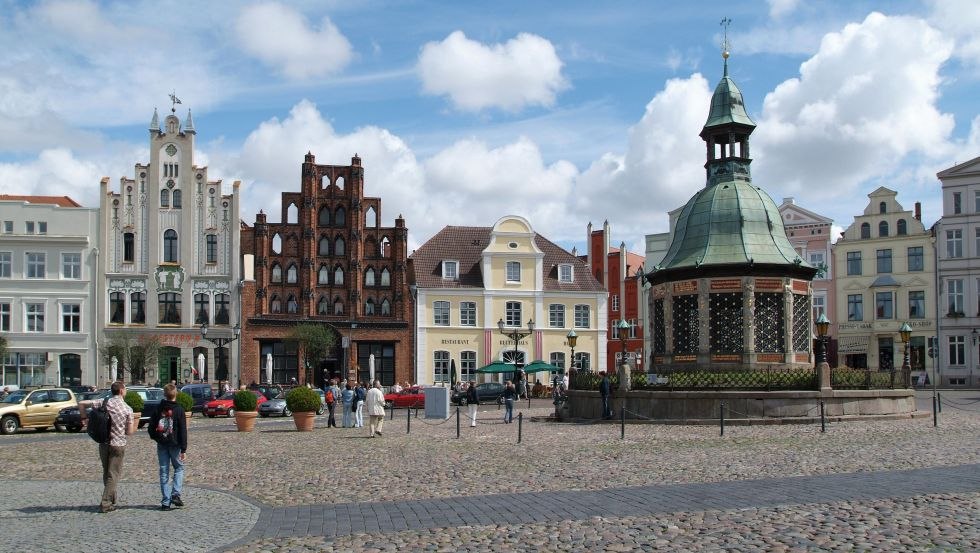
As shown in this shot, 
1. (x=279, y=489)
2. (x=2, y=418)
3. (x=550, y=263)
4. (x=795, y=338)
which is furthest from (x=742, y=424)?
(x=550, y=263)

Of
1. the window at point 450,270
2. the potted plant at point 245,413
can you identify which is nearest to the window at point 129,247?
the window at point 450,270

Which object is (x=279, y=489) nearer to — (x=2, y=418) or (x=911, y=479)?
(x=911, y=479)

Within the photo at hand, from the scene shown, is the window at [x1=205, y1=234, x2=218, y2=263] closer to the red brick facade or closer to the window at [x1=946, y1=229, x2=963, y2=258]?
the red brick facade

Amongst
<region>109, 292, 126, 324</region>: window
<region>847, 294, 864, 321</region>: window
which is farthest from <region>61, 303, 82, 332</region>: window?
<region>847, 294, 864, 321</region>: window

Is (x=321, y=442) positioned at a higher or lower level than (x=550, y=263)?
lower

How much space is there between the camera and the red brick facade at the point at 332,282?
213 feet

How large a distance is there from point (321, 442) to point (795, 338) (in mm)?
15851

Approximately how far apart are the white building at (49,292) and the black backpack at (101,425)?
174ft

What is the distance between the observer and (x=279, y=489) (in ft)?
55.0

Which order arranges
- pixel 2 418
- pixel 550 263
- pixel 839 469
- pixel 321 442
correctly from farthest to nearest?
pixel 550 263 < pixel 2 418 < pixel 321 442 < pixel 839 469

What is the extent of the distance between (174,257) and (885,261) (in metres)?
45.3

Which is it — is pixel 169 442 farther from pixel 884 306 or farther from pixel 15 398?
pixel 884 306

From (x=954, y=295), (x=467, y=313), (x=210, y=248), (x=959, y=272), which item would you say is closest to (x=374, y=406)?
(x=467, y=313)

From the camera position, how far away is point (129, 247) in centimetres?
6488
